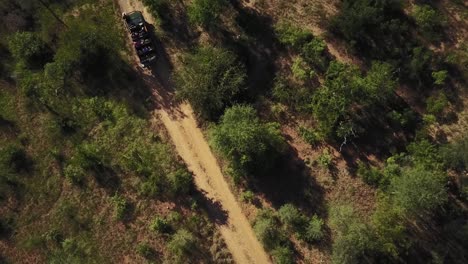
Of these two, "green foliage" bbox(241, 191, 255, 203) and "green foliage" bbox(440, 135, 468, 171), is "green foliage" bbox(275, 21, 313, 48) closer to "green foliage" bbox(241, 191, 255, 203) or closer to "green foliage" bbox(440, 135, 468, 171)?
"green foliage" bbox(241, 191, 255, 203)

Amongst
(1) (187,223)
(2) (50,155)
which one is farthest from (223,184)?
(2) (50,155)

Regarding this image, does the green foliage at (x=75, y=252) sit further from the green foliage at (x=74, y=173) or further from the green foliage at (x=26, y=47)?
the green foliage at (x=26, y=47)

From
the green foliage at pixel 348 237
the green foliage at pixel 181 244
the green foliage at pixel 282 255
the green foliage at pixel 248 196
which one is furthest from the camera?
the green foliage at pixel 248 196

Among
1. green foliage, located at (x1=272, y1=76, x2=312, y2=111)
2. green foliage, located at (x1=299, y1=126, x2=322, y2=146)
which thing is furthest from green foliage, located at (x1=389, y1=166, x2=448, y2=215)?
green foliage, located at (x1=272, y1=76, x2=312, y2=111)

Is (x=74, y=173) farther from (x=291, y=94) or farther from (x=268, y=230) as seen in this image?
(x=291, y=94)

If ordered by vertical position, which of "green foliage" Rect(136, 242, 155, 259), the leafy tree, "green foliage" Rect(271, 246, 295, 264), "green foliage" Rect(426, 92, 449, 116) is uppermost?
"green foliage" Rect(426, 92, 449, 116)

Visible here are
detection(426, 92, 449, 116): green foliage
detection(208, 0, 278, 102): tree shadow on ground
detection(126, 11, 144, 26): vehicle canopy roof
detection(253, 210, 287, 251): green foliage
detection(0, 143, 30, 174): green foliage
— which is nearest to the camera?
detection(253, 210, 287, 251): green foliage

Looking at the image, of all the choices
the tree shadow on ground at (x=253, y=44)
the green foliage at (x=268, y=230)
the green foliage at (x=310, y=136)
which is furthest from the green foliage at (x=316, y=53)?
the green foliage at (x=268, y=230)
